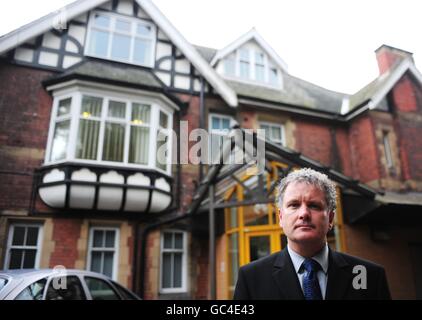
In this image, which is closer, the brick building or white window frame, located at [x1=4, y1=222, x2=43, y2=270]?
white window frame, located at [x1=4, y1=222, x2=43, y2=270]

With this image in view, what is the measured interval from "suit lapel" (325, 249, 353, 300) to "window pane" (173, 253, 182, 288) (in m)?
7.22

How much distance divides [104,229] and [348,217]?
6.13m

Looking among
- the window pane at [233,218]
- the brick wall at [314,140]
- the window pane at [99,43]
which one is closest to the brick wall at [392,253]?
the window pane at [233,218]

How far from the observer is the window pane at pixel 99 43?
8906mm

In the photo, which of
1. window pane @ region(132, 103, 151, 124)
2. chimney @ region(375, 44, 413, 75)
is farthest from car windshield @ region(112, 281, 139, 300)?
chimney @ region(375, 44, 413, 75)

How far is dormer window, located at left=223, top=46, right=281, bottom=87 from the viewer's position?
36.6 feet

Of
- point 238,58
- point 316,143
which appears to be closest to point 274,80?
point 238,58

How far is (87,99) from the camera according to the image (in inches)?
316

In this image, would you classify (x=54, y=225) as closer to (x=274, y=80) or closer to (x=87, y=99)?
(x=87, y=99)

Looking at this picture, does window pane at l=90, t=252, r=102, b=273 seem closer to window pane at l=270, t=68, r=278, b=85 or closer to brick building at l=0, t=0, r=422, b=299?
brick building at l=0, t=0, r=422, b=299

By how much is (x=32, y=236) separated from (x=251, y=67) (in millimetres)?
8849

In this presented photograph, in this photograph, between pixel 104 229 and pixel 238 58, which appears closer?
pixel 104 229

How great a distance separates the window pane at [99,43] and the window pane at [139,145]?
8.88 feet

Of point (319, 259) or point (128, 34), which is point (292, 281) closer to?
point (319, 259)
